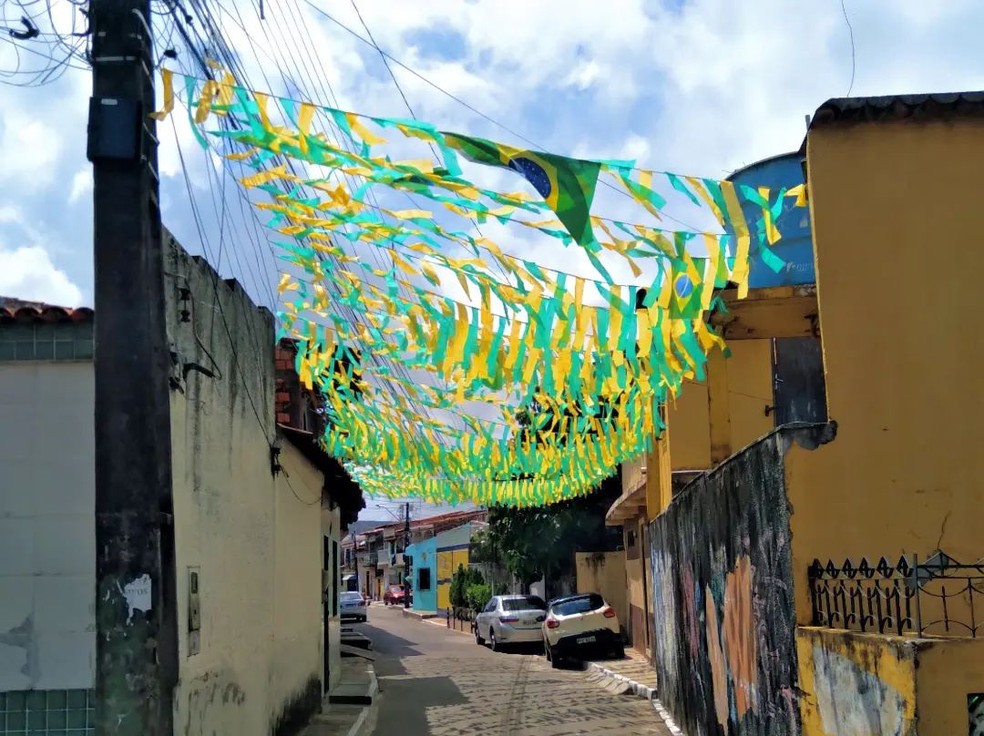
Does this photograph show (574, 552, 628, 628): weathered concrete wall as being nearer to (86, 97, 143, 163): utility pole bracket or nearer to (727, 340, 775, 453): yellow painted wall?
(727, 340, 775, 453): yellow painted wall

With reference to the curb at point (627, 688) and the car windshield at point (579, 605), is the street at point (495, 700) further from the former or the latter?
the car windshield at point (579, 605)

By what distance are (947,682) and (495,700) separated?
12.2m

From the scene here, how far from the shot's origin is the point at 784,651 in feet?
20.2

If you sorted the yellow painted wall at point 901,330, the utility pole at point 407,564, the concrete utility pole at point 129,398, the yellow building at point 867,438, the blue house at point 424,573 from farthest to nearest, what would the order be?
the utility pole at point 407,564 < the blue house at point 424,573 < the yellow painted wall at point 901,330 < the yellow building at point 867,438 < the concrete utility pole at point 129,398

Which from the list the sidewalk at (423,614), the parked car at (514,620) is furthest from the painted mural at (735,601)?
the sidewalk at (423,614)

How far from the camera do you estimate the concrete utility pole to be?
4.37 metres

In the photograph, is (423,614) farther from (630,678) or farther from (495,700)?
(495,700)

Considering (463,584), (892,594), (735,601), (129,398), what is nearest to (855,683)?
(892,594)

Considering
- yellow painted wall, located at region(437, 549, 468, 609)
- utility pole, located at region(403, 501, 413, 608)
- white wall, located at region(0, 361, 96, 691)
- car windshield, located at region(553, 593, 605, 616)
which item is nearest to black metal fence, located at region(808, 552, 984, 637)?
white wall, located at region(0, 361, 96, 691)

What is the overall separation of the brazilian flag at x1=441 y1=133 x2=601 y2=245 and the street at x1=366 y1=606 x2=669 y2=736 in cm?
892

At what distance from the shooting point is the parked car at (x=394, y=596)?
6706 cm

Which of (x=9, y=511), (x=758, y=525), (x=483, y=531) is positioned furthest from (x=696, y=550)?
(x=483, y=531)

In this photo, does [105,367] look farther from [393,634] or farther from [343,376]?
[393,634]

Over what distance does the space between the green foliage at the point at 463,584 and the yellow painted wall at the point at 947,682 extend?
3835 centimetres
